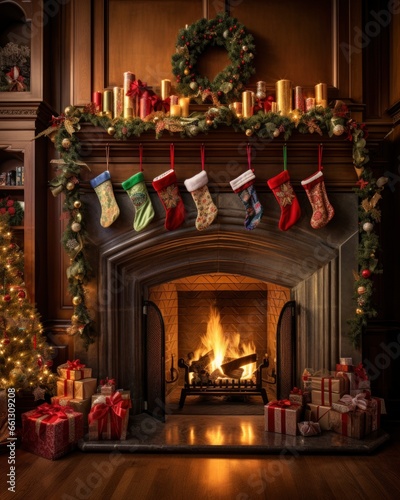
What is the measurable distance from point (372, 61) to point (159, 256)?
249 cm

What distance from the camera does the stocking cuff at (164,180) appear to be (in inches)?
154

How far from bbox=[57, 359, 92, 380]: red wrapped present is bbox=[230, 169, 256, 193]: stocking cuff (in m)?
1.81

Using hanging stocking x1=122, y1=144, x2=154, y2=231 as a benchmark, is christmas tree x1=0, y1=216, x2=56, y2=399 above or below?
below

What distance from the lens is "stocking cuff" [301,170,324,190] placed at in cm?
395

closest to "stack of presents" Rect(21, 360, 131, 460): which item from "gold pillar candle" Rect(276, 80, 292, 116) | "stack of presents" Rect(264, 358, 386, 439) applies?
"stack of presents" Rect(264, 358, 386, 439)

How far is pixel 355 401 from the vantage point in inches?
148

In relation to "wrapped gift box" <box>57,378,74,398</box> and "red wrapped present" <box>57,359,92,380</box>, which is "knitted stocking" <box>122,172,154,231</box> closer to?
"red wrapped present" <box>57,359,92,380</box>

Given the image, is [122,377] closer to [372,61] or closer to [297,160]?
[297,160]

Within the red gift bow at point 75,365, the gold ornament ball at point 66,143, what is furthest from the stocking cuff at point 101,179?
the red gift bow at point 75,365

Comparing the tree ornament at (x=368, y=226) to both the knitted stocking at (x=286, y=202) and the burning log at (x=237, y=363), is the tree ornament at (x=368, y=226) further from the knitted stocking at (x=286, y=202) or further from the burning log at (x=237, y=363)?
the burning log at (x=237, y=363)

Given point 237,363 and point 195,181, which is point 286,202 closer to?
point 195,181

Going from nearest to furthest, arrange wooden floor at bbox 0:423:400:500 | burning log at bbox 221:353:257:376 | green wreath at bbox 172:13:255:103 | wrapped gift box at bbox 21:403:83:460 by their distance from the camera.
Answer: wooden floor at bbox 0:423:400:500, wrapped gift box at bbox 21:403:83:460, green wreath at bbox 172:13:255:103, burning log at bbox 221:353:257:376

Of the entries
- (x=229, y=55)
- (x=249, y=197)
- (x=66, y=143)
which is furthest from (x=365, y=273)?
(x=66, y=143)

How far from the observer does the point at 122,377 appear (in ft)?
13.8
